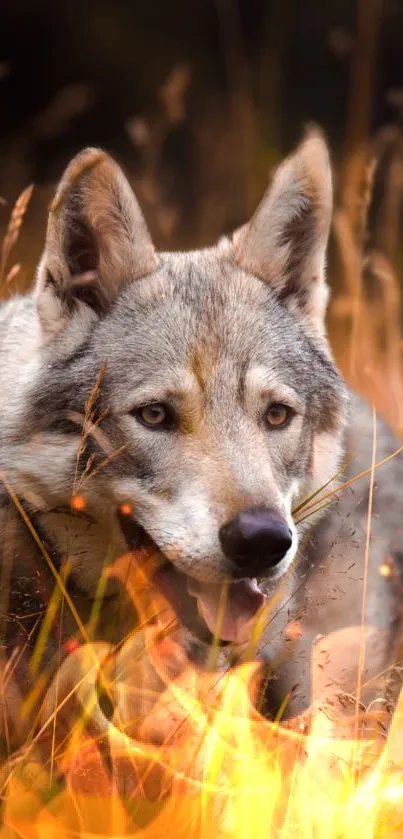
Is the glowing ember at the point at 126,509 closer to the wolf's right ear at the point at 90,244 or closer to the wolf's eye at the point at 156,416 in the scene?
the wolf's eye at the point at 156,416

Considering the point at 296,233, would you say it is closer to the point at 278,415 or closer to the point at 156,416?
the point at 278,415

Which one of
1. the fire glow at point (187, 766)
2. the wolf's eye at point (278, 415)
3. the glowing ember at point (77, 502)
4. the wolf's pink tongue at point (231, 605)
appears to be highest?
the wolf's eye at point (278, 415)

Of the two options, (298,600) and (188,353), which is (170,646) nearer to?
(298,600)

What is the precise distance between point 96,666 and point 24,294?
1.90 meters

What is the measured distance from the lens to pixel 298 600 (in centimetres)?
273

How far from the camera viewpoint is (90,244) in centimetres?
294

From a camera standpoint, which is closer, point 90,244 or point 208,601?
point 208,601

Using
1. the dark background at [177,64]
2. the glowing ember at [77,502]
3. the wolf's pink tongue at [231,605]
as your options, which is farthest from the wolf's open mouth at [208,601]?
the dark background at [177,64]

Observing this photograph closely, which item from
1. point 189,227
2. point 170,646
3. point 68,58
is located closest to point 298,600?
point 170,646

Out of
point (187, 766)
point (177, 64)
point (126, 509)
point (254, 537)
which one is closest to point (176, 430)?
point (126, 509)

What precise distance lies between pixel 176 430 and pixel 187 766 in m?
0.88

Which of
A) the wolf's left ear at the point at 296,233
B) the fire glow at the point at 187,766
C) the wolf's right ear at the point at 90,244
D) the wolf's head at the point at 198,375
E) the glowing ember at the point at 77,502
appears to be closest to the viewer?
the fire glow at the point at 187,766

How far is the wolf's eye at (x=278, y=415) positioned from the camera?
2830 millimetres

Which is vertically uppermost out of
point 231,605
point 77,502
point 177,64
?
point 177,64
